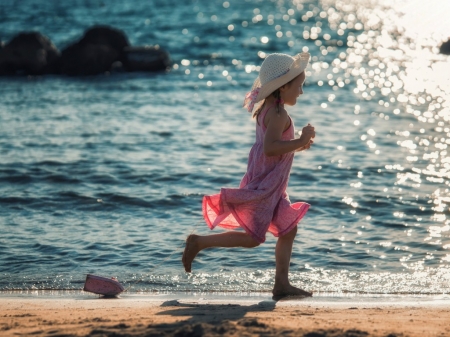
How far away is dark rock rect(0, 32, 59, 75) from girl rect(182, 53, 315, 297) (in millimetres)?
13856

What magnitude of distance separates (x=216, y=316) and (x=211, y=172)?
4.96m

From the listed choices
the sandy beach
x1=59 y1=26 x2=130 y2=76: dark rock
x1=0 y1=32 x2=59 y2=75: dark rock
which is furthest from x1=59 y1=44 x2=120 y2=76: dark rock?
the sandy beach

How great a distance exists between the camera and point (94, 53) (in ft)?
61.2

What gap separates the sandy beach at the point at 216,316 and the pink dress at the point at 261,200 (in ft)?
1.63

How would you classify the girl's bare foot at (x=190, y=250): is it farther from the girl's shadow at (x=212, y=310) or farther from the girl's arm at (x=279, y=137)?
the girl's arm at (x=279, y=137)

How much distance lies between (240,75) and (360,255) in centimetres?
1158

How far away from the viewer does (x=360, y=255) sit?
21.5 feet

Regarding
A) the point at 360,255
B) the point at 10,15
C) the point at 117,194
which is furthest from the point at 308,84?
the point at 10,15

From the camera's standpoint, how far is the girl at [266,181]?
205 inches

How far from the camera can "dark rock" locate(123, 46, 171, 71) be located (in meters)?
18.6

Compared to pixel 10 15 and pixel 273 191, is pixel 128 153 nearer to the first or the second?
pixel 273 191

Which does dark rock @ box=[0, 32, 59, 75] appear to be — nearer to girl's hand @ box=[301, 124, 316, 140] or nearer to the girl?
the girl

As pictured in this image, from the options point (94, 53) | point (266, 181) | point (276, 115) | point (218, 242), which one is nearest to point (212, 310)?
point (218, 242)

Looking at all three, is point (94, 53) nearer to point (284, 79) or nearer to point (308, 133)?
point (284, 79)
